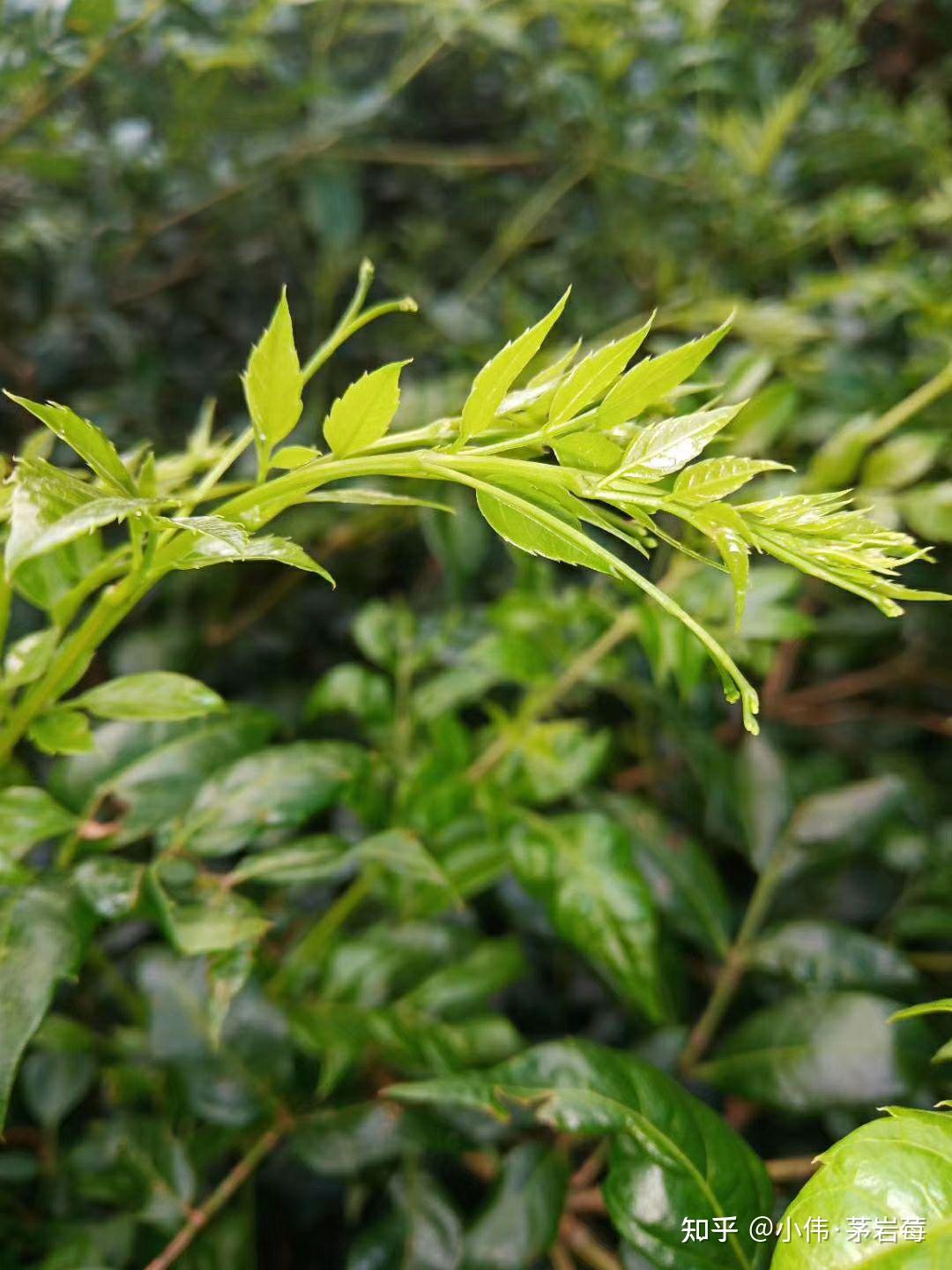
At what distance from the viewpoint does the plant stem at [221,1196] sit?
609mm

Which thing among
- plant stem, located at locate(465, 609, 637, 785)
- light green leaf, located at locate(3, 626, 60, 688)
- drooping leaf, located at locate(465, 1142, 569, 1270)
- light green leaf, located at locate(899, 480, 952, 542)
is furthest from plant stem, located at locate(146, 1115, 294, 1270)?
light green leaf, located at locate(899, 480, 952, 542)

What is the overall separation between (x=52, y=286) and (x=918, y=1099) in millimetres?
1157

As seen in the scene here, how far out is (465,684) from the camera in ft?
2.39

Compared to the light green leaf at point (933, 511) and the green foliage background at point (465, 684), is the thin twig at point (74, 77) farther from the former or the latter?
the light green leaf at point (933, 511)

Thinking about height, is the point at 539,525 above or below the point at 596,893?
above

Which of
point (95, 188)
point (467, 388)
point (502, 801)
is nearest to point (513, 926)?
point (502, 801)

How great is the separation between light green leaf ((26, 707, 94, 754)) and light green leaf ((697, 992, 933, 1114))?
1.63 feet

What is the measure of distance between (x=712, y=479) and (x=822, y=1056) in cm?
45

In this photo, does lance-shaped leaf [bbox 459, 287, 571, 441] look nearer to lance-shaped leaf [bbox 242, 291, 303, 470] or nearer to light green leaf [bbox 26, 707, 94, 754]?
lance-shaped leaf [bbox 242, 291, 303, 470]

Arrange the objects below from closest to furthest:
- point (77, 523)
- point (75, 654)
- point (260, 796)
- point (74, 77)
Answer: point (77, 523) < point (75, 654) < point (260, 796) < point (74, 77)

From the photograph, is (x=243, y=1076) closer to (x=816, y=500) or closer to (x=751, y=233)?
(x=816, y=500)

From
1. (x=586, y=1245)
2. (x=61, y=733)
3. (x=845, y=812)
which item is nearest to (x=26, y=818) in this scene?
(x=61, y=733)

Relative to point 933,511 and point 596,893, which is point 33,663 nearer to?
point 596,893

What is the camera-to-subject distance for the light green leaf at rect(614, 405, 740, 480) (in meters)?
0.35
